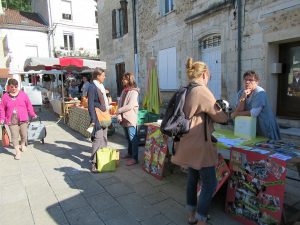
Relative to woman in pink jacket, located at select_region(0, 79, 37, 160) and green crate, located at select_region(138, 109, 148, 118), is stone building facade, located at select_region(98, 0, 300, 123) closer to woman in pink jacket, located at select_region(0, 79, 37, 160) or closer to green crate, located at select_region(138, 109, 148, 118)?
green crate, located at select_region(138, 109, 148, 118)

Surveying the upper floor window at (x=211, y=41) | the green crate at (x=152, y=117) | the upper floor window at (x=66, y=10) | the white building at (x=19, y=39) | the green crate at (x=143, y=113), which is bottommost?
the green crate at (x=152, y=117)

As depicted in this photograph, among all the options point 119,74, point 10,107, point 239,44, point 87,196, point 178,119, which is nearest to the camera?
point 178,119

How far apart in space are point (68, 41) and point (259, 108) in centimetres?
2356

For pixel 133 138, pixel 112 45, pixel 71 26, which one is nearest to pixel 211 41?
pixel 133 138

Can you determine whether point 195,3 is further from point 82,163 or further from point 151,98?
point 82,163

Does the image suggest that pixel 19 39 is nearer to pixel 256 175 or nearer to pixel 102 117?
pixel 102 117

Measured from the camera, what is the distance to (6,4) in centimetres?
2991

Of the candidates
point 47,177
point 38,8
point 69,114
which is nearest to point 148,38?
point 69,114

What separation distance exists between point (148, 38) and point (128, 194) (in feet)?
26.7

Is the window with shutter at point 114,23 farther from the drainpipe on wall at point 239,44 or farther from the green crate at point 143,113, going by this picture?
the green crate at point 143,113

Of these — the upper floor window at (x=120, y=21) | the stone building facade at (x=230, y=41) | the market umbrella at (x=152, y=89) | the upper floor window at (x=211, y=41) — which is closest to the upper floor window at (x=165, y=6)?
the stone building facade at (x=230, y=41)

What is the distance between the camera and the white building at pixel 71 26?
2275 centimetres

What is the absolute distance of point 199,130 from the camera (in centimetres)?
229

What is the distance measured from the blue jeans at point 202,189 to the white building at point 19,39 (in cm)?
2239
